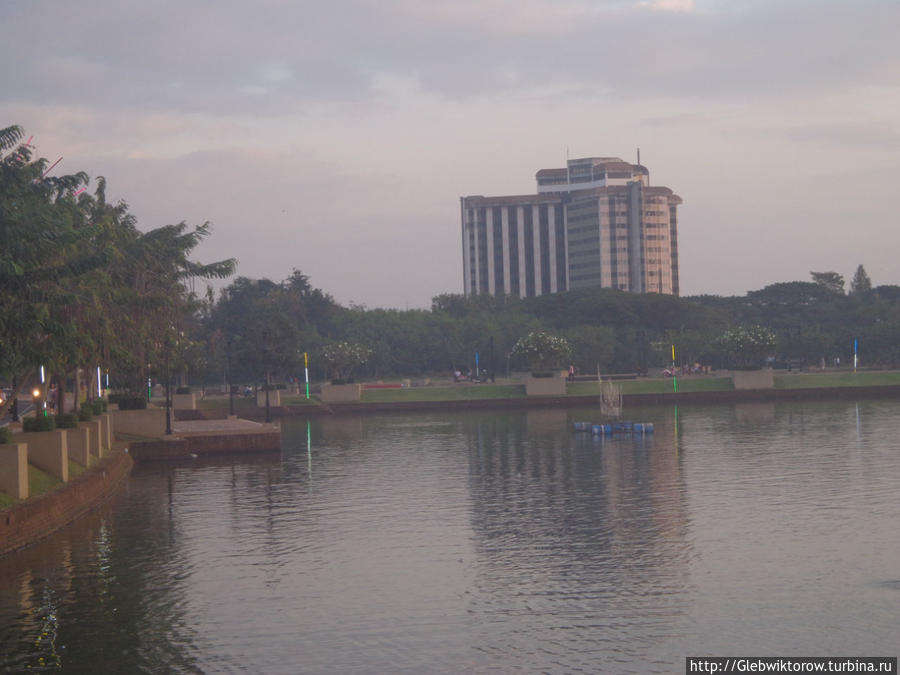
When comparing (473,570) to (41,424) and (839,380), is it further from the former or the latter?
(839,380)

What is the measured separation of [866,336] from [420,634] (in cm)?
9341

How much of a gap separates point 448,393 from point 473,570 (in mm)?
62784

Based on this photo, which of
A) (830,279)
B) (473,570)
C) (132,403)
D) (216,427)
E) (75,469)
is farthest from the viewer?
(830,279)

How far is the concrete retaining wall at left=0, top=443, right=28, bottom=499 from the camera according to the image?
24453 mm

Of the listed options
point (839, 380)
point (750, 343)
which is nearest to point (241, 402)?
point (750, 343)

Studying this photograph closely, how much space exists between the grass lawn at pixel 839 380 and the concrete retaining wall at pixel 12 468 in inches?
2567

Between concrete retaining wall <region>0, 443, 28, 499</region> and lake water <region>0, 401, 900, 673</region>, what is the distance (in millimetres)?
1591

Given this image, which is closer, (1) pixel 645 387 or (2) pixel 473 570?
(2) pixel 473 570

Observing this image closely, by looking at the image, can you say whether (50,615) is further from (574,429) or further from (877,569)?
(574,429)

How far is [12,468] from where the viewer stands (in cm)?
2458

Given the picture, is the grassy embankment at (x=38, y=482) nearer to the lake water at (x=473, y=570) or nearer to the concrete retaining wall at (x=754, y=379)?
the lake water at (x=473, y=570)

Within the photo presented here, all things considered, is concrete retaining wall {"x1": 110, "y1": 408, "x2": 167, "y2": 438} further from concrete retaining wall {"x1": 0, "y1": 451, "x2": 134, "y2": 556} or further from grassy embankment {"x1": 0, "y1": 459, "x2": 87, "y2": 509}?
grassy embankment {"x1": 0, "y1": 459, "x2": 87, "y2": 509}

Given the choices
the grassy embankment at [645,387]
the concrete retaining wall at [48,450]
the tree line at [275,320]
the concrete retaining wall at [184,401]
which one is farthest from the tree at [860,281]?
the concrete retaining wall at [48,450]

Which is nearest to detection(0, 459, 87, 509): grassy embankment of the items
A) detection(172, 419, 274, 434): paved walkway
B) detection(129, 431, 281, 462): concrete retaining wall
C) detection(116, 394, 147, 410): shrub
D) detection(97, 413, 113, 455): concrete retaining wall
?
detection(97, 413, 113, 455): concrete retaining wall
